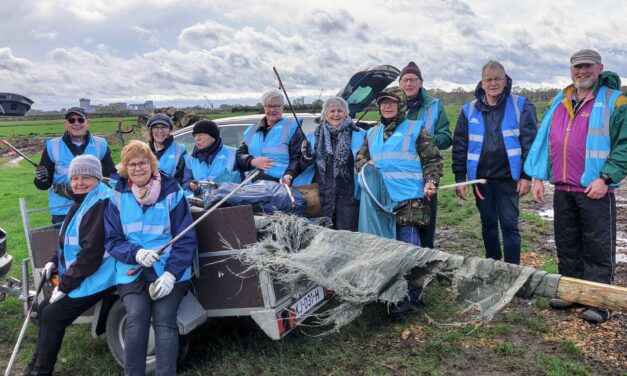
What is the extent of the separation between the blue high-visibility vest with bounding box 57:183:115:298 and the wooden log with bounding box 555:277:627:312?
2.95m

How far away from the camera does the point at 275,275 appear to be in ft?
11.2

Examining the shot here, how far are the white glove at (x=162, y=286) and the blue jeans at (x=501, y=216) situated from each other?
2.94 metres

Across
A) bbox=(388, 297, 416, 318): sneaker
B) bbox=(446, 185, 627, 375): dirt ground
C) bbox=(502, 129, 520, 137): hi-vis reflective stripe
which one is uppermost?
bbox=(502, 129, 520, 137): hi-vis reflective stripe

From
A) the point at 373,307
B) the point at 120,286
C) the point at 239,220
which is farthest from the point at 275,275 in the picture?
the point at 373,307

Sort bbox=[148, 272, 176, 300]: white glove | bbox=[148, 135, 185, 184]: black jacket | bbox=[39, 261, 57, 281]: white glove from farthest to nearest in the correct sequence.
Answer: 1. bbox=[148, 135, 185, 184]: black jacket
2. bbox=[39, 261, 57, 281]: white glove
3. bbox=[148, 272, 176, 300]: white glove

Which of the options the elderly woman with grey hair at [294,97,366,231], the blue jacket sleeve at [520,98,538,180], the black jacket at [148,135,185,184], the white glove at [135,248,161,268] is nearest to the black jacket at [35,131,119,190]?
the black jacket at [148,135,185,184]

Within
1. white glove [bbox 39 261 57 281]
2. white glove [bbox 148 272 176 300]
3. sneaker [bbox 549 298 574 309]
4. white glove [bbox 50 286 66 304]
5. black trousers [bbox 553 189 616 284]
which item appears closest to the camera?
white glove [bbox 148 272 176 300]

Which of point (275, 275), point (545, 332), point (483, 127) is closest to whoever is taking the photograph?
point (275, 275)

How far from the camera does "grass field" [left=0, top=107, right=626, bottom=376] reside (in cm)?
353

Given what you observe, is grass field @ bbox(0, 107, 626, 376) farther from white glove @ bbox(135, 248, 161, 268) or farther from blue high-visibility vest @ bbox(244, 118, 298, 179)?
blue high-visibility vest @ bbox(244, 118, 298, 179)

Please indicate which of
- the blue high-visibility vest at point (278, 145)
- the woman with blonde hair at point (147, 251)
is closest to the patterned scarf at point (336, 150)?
the blue high-visibility vest at point (278, 145)

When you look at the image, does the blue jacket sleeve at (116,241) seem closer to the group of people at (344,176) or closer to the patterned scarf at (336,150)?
the group of people at (344,176)

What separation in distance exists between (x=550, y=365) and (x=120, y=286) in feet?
9.96

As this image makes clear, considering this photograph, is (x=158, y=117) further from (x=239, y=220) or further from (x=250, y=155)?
(x=239, y=220)
